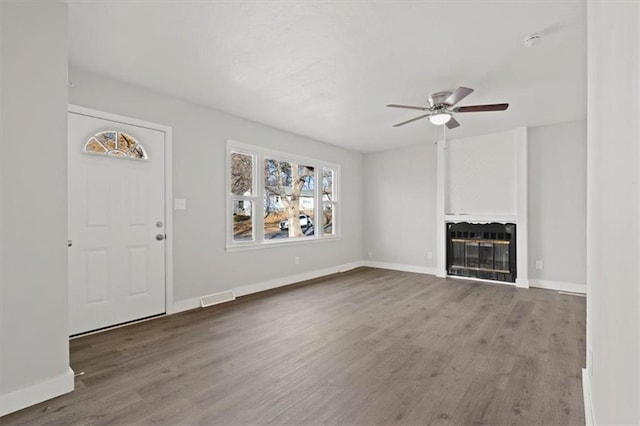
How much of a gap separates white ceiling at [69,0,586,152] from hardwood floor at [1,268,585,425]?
255 centimetres

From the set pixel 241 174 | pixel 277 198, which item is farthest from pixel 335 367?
pixel 277 198

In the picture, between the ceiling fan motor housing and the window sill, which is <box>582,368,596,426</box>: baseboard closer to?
the ceiling fan motor housing

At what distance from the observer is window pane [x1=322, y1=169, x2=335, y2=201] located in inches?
242

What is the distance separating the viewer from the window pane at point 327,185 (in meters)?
6.14

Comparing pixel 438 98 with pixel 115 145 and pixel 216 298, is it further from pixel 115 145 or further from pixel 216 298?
pixel 216 298

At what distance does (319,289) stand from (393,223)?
8.29 ft

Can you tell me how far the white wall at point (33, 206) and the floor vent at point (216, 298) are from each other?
1863 mm

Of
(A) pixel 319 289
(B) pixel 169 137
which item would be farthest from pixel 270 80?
(A) pixel 319 289

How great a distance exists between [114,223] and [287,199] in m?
2.67

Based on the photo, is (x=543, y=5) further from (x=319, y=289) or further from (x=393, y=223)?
(x=393, y=223)

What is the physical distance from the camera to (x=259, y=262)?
473cm

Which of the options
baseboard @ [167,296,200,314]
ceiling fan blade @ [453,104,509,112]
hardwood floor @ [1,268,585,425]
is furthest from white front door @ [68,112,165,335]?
ceiling fan blade @ [453,104,509,112]

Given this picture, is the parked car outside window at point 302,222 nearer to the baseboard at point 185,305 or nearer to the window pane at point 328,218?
the window pane at point 328,218

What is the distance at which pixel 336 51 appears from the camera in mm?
2664
